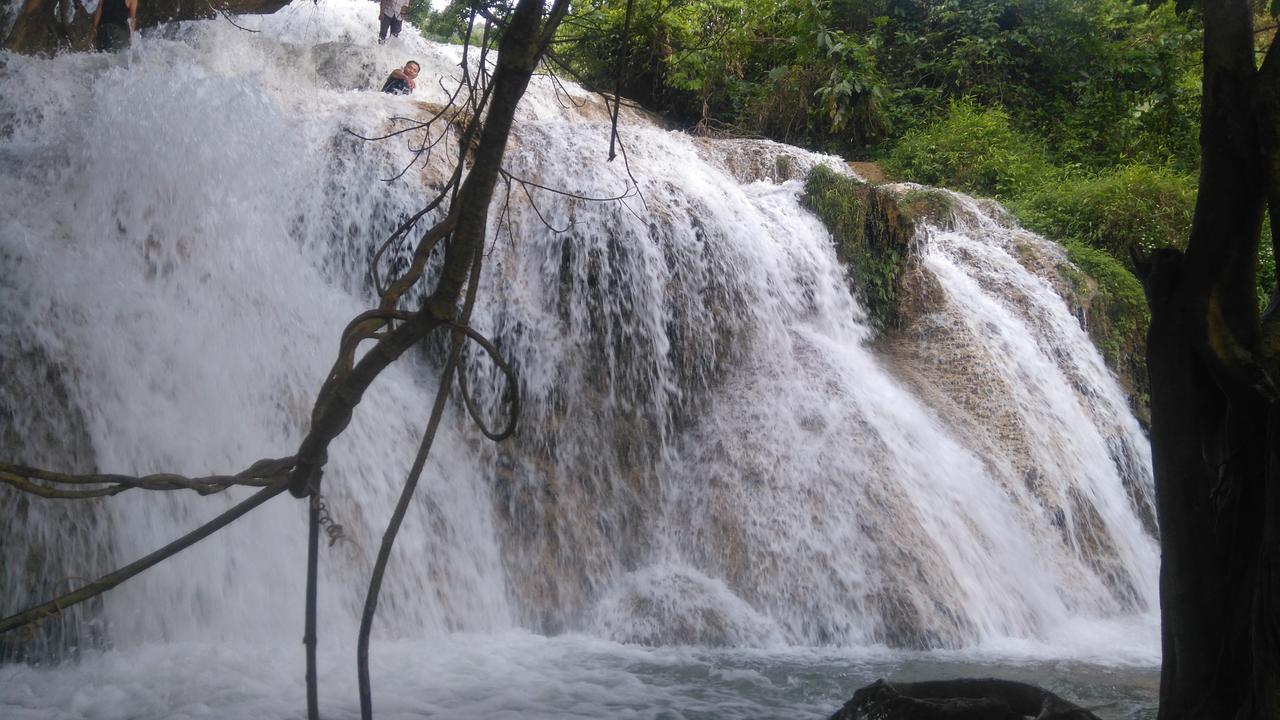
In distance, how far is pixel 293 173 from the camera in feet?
25.7

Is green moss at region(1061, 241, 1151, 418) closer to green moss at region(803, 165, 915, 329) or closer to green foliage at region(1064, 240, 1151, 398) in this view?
green foliage at region(1064, 240, 1151, 398)

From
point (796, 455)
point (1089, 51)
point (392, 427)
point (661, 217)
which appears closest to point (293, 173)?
point (392, 427)

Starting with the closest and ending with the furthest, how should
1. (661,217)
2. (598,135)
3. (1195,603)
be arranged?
(1195,603) < (661,217) < (598,135)

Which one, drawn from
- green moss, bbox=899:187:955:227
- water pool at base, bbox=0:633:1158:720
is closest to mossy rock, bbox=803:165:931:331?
green moss, bbox=899:187:955:227

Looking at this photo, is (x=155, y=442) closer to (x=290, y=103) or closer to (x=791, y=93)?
(x=290, y=103)

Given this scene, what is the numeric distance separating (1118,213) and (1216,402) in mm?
9333

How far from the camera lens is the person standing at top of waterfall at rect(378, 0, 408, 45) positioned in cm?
1384

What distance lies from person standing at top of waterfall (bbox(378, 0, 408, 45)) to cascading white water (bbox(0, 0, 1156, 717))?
5.32m

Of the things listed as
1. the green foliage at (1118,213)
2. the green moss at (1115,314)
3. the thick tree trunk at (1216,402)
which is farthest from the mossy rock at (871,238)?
the thick tree trunk at (1216,402)

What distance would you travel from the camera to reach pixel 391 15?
545 inches

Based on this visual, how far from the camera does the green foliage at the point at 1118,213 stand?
11.4 metres

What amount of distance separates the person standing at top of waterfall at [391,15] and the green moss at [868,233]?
22.8ft

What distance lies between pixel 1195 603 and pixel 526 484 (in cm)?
477

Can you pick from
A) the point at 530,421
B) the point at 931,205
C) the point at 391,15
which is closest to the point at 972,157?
the point at 931,205
